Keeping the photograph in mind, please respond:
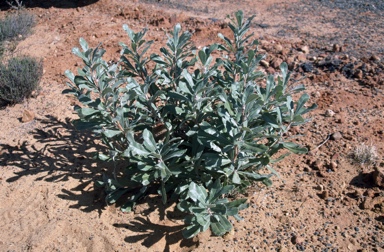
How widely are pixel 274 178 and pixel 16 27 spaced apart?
5022mm

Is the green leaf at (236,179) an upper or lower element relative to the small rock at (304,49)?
lower

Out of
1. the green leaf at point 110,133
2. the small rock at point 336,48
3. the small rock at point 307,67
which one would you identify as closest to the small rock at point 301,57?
the small rock at point 307,67

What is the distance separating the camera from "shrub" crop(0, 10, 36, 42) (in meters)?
6.42

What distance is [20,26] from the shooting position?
6.57 meters

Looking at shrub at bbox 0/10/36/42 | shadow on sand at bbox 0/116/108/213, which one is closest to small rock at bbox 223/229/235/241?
shadow on sand at bbox 0/116/108/213

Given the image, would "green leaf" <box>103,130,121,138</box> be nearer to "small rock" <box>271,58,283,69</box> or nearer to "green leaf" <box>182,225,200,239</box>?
"green leaf" <box>182,225,200,239</box>

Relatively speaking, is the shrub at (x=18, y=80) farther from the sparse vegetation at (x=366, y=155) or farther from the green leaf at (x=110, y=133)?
the sparse vegetation at (x=366, y=155)

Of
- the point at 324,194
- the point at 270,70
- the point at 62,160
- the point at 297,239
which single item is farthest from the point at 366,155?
the point at 62,160

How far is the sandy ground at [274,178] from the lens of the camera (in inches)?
119

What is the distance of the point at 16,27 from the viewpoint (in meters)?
6.50

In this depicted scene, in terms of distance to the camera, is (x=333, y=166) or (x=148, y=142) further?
(x=333, y=166)

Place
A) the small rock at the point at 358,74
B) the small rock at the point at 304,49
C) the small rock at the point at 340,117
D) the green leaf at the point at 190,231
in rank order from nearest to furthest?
the green leaf at the point at 190,231, the small rock at the point at 340,117, the small rock at the point at 358,74, the small rock at the point at 304,49

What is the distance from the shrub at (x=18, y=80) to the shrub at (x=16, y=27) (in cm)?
159

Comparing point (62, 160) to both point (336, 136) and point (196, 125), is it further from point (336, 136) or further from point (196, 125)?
point (336, 136)
